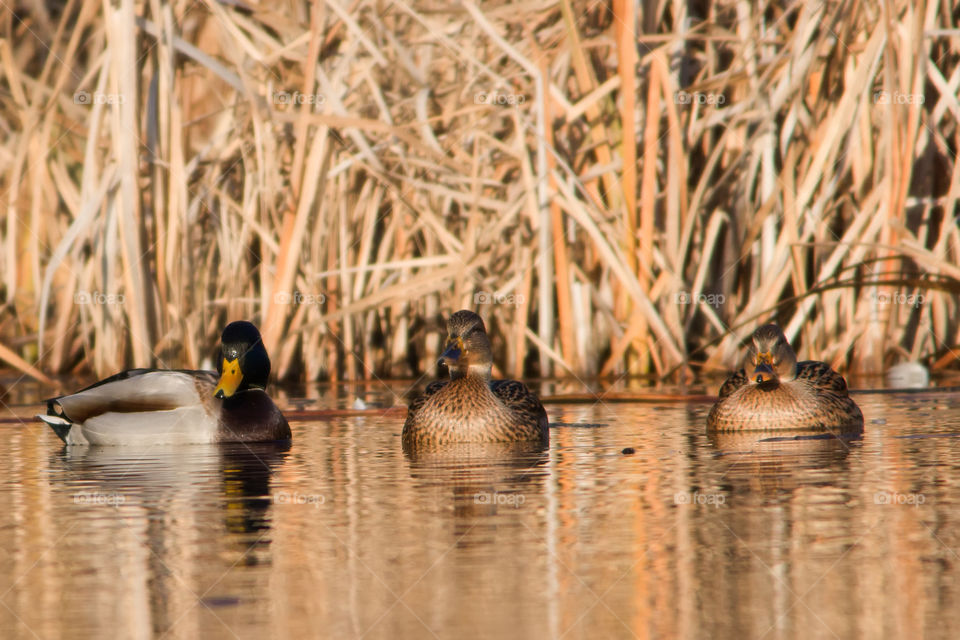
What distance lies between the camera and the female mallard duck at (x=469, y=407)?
8578mm

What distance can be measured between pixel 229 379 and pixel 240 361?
0.16 metres

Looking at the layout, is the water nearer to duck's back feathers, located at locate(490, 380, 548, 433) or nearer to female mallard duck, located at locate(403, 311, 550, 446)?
female mallard duck, located at locate(403, 311, 550, 446)

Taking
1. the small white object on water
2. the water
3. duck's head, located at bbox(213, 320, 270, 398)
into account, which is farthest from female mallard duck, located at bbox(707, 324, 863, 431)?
duck's head, located at bbox(213, 320, 270, 398)

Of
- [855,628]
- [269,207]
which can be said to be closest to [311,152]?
[269,207]

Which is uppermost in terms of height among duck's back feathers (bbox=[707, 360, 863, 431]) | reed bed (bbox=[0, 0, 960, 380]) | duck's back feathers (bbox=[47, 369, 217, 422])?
reed bed (bbox=[0, 0, 960, 380])

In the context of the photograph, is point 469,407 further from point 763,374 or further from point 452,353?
point 763,374

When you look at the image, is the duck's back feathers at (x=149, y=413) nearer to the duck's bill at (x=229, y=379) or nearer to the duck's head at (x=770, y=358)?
the duck's bill at (x=229, y=379)

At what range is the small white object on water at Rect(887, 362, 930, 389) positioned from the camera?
1087 centimetres

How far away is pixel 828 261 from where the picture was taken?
11.2m

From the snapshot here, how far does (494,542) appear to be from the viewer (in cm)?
530

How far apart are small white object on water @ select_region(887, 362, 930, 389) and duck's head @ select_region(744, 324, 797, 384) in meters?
1.47

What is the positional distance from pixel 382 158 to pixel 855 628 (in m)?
8.12

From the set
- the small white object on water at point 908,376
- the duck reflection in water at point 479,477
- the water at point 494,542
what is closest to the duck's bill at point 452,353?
the duck reflection in water at point 479,477

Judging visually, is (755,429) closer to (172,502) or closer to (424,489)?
(424,489)
